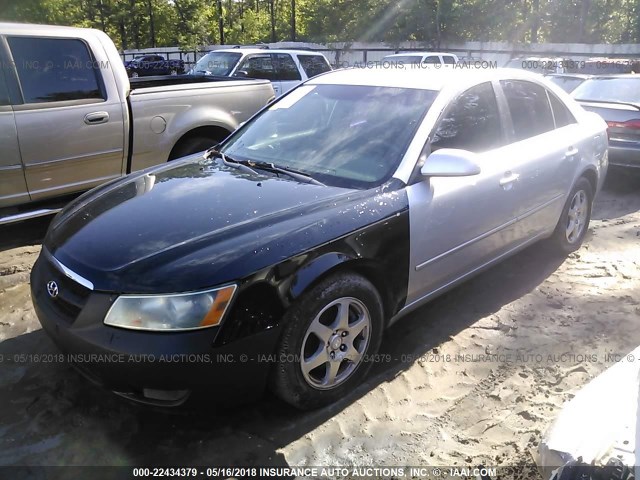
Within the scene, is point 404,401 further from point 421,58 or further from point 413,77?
point 421,58

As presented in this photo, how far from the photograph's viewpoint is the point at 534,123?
13.9 ft

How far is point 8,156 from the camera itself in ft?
15.1

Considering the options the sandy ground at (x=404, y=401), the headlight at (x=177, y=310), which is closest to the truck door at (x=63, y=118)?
the sandy ground at (x=404, y=401)

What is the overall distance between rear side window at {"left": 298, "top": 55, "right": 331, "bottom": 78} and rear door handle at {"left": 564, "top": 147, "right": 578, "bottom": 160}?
7.91 m

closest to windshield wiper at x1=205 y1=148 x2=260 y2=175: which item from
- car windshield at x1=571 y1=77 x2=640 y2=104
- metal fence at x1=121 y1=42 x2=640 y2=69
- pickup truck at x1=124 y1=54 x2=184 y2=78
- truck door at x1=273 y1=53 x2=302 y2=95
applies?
car windshield at x1=571 y1=77 x2=640 y2=104

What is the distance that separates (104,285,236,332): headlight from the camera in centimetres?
234

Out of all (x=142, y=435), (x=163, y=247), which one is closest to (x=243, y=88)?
(x=163, y=247)

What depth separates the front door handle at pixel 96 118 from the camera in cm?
502

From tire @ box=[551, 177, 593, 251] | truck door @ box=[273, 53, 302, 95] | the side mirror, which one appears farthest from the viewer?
truck door @ box=[273, 53, 302, 95]

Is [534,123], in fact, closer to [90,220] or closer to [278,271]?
[278,271]

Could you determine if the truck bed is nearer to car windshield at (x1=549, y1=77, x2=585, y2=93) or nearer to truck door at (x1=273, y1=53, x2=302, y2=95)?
truck door at (x1=273, y1=53, x2=302, y2=95)

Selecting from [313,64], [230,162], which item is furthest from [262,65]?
[230,162]

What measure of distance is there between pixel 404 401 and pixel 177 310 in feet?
4.46

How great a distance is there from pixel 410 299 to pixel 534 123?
192 cm
